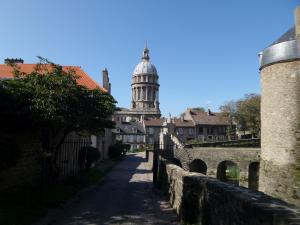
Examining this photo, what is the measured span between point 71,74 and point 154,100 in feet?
348

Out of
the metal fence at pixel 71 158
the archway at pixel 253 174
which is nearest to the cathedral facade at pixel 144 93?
the archway at pixel 253 174

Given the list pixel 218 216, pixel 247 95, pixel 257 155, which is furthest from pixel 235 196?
pixel 247 95

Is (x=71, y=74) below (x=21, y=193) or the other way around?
the other way around

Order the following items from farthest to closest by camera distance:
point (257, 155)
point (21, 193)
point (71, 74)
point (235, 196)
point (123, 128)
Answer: point (123, 128)
point (257, 155)
point (71, 74)
point (21, 193)
point (235, 196)

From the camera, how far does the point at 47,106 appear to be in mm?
13773

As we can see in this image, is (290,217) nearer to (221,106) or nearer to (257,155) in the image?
(257,155)

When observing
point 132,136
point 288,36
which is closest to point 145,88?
point 132,136

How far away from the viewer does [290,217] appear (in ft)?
14.3

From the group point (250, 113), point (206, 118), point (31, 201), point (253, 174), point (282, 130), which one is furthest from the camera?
point (206, 118)

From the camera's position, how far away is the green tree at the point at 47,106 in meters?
13.4

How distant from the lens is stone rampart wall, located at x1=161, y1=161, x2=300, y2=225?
4.73 meters

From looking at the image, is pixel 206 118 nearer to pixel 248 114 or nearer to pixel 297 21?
pixel 248 114

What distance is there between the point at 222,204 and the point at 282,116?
1321cm

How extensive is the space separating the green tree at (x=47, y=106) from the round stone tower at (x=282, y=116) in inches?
358
